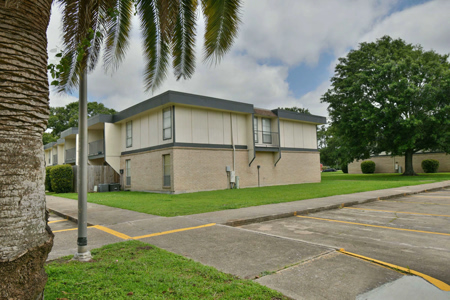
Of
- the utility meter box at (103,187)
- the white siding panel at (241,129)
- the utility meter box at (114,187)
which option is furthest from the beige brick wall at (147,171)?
the white siding panel at (241,129)

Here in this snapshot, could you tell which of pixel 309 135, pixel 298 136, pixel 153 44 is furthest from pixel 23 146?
pixel 309 135

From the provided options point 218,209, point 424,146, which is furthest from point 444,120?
point 218,209

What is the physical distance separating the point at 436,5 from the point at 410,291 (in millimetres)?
7818

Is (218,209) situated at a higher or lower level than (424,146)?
lower

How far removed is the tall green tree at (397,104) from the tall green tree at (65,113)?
41.7 metres

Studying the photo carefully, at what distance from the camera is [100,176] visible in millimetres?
23781

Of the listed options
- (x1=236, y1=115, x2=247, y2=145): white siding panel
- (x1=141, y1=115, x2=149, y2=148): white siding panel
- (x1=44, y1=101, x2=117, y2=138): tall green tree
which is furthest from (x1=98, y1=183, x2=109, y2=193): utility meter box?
(x1=44, y1=101, x2=117, y2=138): tall green tree

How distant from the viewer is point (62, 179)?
891 inches

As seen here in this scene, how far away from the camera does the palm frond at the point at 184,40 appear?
638cm

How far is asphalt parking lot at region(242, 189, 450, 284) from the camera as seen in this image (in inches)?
198

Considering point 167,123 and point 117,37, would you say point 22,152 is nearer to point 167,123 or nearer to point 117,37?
point 117,37

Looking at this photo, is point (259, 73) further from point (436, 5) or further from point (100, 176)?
point (100, 176)

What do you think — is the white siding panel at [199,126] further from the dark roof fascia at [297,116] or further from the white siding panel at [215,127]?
the dark roof fascia at [297,116]

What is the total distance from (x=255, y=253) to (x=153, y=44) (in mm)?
5052
